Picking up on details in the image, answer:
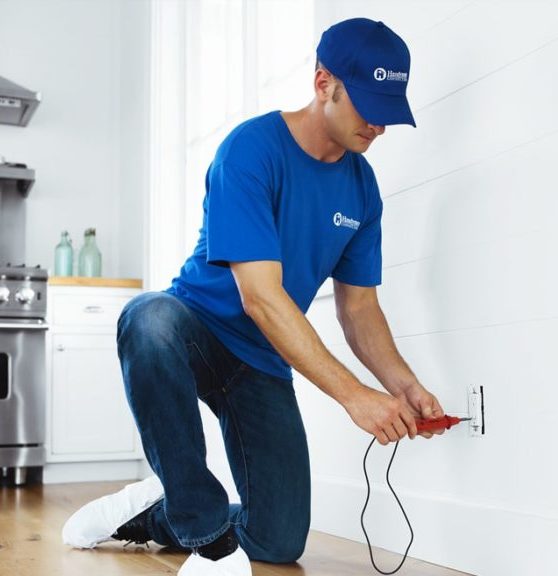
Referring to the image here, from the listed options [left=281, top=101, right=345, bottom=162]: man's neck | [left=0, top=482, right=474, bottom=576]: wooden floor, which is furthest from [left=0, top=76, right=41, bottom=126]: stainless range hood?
[left=281, top=101, right=345, bottom=162]: man's neck

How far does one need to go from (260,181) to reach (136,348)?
40cm

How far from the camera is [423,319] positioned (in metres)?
2.10

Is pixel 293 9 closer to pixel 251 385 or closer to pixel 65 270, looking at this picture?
pixel 251 385

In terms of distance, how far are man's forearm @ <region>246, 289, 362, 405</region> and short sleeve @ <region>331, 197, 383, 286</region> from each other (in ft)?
1.29

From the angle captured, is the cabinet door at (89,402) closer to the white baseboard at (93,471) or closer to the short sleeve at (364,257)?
the white baseboard at (93,471)

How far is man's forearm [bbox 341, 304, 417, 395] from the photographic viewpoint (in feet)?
6.17

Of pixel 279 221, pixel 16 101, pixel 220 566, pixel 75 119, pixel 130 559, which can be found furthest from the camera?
pixel 75 119

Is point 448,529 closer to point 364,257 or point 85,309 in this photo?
point 364,257

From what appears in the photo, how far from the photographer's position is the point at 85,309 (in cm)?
409

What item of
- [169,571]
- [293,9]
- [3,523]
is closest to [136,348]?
[169,571]

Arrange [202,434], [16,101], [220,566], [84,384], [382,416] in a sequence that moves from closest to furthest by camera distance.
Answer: [382,416] < [220,566] < [202,434] < [84,384] < [16,101]

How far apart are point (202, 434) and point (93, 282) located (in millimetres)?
2423

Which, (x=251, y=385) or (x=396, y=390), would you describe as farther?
(x=251, y=385)

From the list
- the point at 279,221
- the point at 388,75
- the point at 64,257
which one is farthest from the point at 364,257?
the point at 64,257
